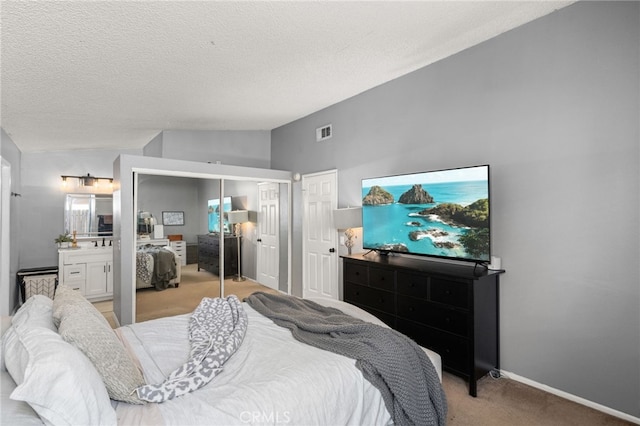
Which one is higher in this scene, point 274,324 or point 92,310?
point 92,310

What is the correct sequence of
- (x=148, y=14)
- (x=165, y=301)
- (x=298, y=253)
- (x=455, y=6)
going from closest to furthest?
(x=148, y=14) < (x=455, y=6) < (x=165, y=301) < (x=298, y=253)

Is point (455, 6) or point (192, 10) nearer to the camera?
point (192, 10)

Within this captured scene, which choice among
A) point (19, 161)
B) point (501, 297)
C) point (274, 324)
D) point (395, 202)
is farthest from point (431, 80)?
point (19, 161)

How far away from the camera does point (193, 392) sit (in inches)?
57.0

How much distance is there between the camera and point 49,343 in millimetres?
1256

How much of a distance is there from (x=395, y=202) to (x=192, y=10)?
244 cm

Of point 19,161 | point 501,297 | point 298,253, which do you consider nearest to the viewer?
point 501,297

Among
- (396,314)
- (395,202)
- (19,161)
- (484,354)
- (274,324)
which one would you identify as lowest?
(484,354)

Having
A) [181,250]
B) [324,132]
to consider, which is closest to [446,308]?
[324,132]

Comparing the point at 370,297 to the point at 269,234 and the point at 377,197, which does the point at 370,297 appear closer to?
the point at 377,197

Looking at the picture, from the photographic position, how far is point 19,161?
491 cm

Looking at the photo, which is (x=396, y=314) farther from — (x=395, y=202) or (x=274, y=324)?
(x=274, y=324)

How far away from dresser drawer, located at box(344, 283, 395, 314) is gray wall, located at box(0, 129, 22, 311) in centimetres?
427

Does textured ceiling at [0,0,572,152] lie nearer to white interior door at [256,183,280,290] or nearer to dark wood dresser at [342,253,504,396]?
white interior door at [256,183,280,290]
